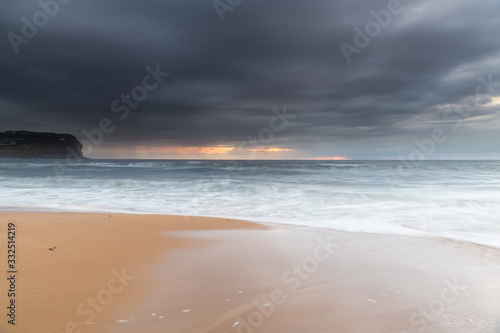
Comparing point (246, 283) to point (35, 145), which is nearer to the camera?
point (246, 283)

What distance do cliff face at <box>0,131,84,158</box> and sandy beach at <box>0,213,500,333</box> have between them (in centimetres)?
12273

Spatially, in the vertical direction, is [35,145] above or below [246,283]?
above

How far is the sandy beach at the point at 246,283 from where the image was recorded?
2371 millimetres

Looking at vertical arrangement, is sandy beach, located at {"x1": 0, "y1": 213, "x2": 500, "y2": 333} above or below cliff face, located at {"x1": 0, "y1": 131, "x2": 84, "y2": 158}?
below

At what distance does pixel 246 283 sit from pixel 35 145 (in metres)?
134

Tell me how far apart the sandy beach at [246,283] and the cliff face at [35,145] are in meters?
123

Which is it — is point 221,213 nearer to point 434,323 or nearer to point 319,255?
point 319,255

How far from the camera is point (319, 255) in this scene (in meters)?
4.21

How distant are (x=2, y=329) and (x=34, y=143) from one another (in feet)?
437

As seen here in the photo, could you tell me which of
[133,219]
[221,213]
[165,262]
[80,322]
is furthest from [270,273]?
[221,213]

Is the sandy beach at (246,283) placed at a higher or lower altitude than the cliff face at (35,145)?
lower

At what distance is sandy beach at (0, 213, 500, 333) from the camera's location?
7.78 feet

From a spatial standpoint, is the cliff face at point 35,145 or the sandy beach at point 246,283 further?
the cliff face at point 35,145

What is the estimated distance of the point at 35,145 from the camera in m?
111
